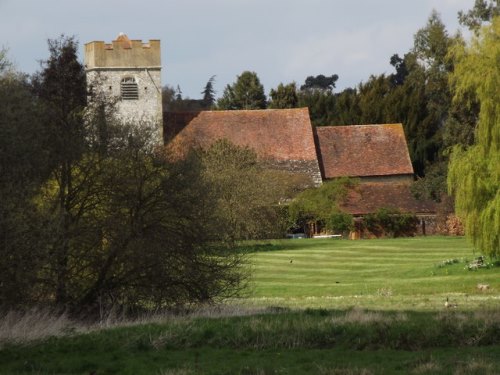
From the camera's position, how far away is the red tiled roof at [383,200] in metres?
70.4

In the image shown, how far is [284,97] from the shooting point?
98.4 meters

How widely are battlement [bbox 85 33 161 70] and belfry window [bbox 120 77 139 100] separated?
1050 millimetres

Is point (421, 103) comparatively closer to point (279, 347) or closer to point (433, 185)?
point (433, 185)

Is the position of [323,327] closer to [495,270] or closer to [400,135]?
[495,270]

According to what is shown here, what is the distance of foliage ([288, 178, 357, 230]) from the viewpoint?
2714 inches

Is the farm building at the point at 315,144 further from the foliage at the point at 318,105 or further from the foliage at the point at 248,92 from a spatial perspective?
the foliage at the point at 248,92

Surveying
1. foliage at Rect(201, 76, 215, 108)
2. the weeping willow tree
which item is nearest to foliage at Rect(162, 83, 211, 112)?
foliage at Rect(201, 76, 215, 108)

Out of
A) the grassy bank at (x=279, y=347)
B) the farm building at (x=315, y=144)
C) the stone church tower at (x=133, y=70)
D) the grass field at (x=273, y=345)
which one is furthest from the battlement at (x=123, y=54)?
the grassy bank at (x=279, y=347)

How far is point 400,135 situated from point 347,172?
21.2 ft

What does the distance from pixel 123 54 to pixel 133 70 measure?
1.28 meters

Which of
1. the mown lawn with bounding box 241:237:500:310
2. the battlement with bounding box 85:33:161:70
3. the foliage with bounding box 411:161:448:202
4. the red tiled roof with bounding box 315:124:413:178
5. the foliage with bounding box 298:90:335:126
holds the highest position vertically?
the battlement with bounding box 85:33:161:70

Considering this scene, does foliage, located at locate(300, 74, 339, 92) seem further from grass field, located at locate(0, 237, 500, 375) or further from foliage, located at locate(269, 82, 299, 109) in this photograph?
grass field, located at locate(0, 237, 500, 375)

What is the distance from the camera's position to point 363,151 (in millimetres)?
79875

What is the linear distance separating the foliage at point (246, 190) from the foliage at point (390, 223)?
18.6ft
